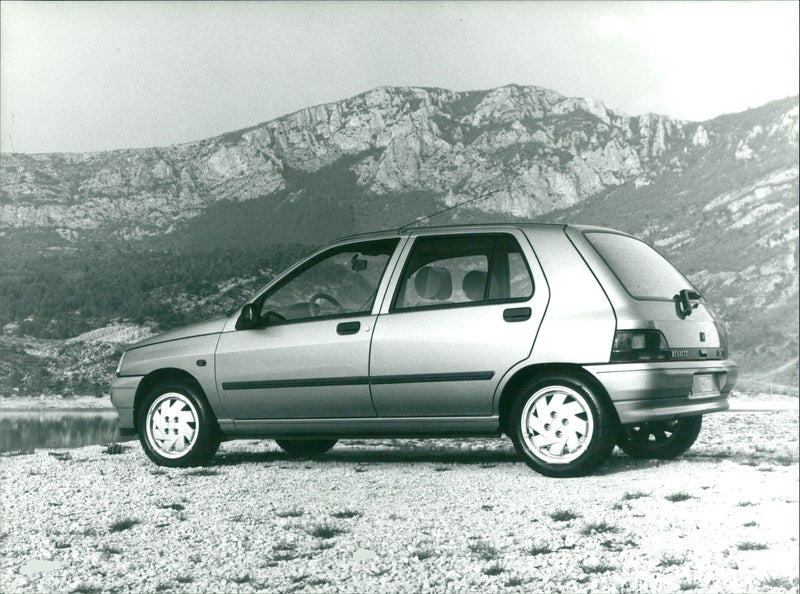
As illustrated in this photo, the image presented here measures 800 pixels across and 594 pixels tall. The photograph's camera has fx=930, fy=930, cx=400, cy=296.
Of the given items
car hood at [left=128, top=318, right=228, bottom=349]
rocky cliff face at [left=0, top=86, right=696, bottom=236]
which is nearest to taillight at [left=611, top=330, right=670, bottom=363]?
car hood at [left=128, top=318, right=228, bottom=349]

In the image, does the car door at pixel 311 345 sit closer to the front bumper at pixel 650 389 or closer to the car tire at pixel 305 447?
the car tire at pixel 305 447

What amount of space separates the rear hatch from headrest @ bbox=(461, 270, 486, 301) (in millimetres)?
667

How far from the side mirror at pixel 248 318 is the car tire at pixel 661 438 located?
8.51ft

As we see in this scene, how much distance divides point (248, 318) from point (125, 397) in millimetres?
1105

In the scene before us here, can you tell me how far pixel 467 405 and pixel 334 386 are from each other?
0.85 metres

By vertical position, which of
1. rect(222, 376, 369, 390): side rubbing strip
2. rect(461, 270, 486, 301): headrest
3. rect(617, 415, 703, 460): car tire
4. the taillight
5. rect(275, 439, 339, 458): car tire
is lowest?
rect(275, 439, 339, 458): car tire

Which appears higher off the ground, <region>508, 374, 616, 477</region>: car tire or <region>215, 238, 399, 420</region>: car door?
<region>215, 238, 399, 420</region>: car door

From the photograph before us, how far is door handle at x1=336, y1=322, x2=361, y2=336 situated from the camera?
5.71 m

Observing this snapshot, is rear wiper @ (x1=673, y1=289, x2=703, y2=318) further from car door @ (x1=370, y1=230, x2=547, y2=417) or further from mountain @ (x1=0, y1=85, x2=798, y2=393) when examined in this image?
mountain @ (x1=0, y1=85, x2=798, y2=393)

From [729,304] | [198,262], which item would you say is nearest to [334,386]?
[198,262]

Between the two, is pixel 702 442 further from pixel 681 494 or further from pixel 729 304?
pixel 729 304

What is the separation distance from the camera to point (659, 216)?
1321 centimetres

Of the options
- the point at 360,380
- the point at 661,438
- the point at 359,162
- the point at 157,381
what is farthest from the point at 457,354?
the point at 359,162

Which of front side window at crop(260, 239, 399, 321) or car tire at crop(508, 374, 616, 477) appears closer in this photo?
car tire at crop(508, 374, 616, 477)
